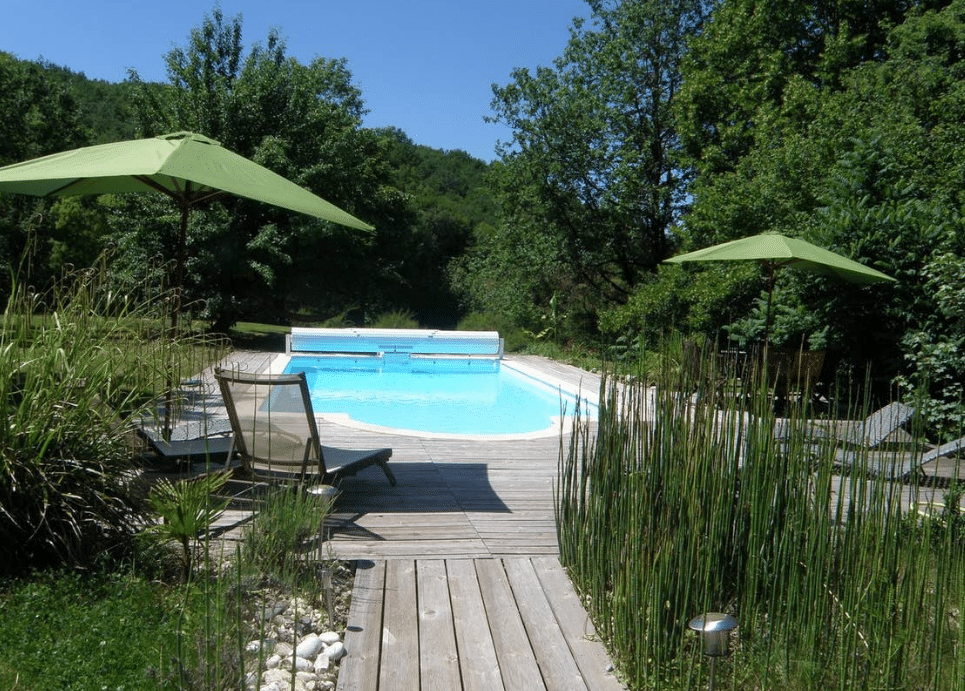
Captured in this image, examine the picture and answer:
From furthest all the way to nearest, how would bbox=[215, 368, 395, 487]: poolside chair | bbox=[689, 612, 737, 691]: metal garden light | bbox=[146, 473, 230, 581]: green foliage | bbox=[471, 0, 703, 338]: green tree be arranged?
bbox=[471, 0, 703, 338]: green tree, bbox=[215, 368, 395, 487]: poolside chair, bbox=[146, 473, 230, 581]: green foliage, bbox=[689, 612, 737, 691]: metal garden light

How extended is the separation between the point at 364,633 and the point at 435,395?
31.2 feet

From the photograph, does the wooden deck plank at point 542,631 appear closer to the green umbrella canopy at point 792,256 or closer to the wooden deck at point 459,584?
the wooden deck at point 459,584

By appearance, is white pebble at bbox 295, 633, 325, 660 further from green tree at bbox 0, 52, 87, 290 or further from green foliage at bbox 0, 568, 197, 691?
green tree at bbox 0, 52, 87, 290

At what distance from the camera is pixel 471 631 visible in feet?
10.1

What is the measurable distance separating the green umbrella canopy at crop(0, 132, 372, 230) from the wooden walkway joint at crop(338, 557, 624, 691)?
2.10 metres

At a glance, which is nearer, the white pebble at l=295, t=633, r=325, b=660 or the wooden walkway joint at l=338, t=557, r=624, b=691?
the wooden walkway joint at l=338, t=557, r=624, b=691

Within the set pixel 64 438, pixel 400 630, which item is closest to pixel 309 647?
pixel 400 630

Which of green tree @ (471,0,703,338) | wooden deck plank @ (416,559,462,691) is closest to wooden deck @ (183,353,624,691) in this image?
wooden deck plank @ (416,559,462,691)

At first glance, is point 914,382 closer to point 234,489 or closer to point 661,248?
point 234,489

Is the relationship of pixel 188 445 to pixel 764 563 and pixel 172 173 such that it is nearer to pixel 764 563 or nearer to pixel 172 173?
pixel 172 173

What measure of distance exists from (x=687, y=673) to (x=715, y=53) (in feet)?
51.2

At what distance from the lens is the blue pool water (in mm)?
10305

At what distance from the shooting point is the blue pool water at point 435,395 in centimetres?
1030

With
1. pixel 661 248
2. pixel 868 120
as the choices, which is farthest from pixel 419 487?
pixel 661 248
